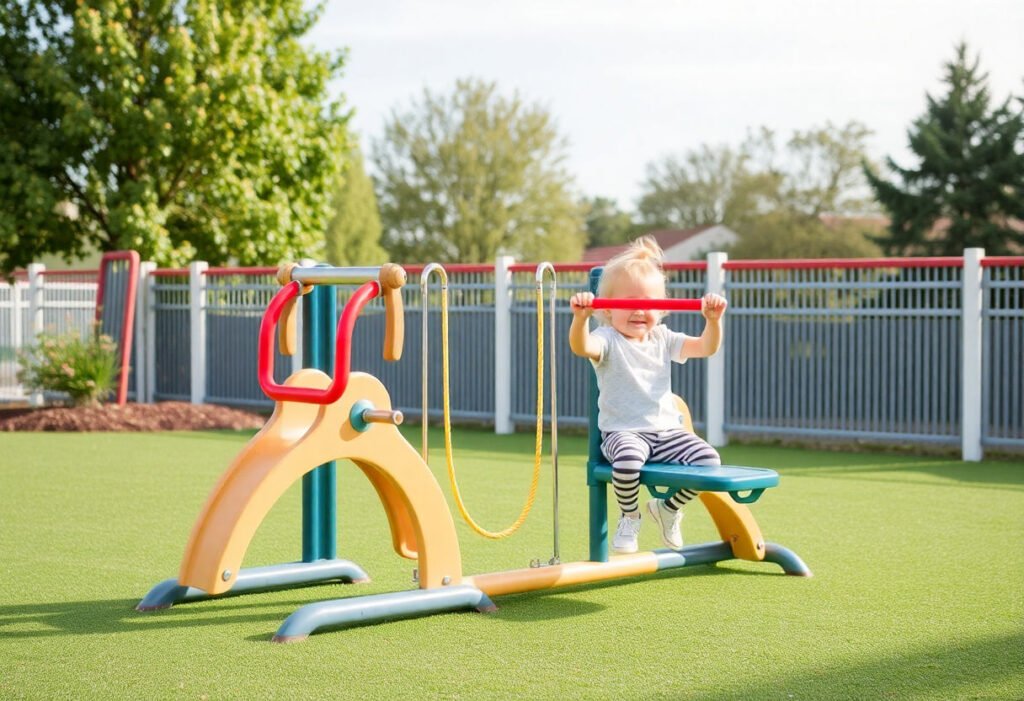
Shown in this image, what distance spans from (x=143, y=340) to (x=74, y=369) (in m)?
2.36

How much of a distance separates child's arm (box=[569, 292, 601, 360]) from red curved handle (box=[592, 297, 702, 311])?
0.06m

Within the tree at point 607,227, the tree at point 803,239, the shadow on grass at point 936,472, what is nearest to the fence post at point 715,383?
the shadow on grass at point 936,472

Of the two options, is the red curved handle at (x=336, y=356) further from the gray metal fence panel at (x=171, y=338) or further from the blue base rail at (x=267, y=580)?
the gray metal fence panel at (x=171, y=338)

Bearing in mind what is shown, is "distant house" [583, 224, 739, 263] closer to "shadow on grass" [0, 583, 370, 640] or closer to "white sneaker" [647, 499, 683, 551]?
"white sneaker" [647, 499, 683, 551]

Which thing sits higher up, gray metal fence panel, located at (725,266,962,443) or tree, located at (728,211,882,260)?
tree, located at (728,211,882,260)

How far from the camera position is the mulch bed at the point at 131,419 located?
48.3 ft

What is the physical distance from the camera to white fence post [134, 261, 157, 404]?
1775cm

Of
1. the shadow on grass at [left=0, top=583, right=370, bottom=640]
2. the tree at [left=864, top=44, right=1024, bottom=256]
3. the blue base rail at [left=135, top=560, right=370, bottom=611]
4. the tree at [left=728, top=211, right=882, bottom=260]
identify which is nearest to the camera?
the shadow on grass at [left=0, top=583, right=370, bottom=640]

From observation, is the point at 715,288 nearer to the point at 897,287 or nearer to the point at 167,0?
the point at 897,287

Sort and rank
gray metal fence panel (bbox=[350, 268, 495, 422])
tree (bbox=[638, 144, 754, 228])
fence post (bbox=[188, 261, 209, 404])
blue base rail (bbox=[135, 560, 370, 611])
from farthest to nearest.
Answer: tree (bbox=[638, 144, 754, 228]) → fence post (bbox=[188, 261, 209, 404]) → gray metal fence panel (bbox=[350, 268, 495, 422]) → blue base rail (bbox=[135, 560, 370, 611])

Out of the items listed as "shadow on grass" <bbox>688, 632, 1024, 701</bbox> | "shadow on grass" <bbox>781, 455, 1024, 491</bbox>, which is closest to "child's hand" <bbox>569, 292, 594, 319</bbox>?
"shadow on grass" <bbox>688, 632, 1024, 701</bbox>

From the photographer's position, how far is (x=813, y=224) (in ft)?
168

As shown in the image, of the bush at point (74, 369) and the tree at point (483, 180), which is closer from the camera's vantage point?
the bush at point (74, 369)

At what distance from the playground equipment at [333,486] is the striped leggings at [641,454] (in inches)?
3.3
